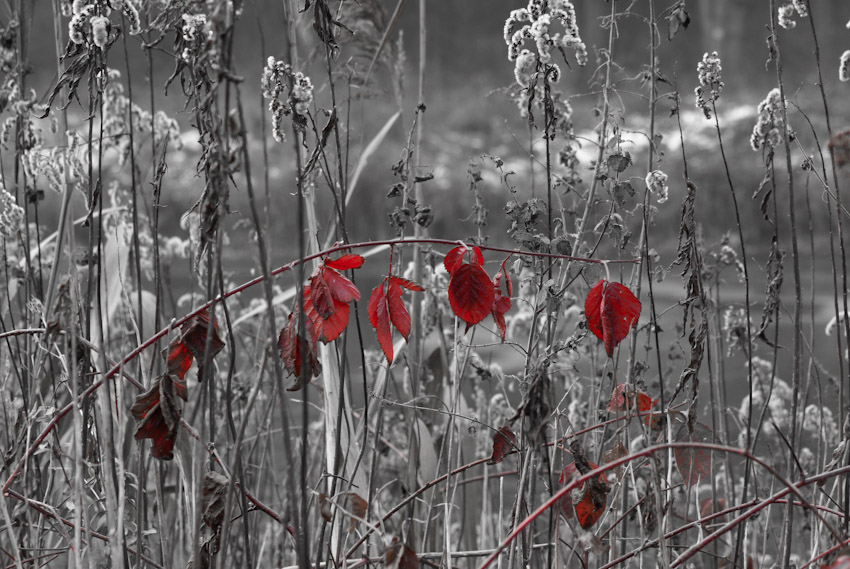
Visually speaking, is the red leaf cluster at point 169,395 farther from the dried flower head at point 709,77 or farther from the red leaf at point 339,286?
the dried flower head at point 709,77

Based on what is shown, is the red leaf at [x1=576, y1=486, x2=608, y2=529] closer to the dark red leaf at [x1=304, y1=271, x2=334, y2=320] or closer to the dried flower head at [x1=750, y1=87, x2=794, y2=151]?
the dark red leaf at [x1=304, y1=271, x2=334, y2=320]

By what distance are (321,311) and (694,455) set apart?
50cm

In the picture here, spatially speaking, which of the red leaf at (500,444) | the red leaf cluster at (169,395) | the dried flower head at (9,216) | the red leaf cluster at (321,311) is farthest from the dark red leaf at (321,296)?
the dried flower head at (9,216)

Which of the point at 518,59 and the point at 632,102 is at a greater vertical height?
the point at 632,102

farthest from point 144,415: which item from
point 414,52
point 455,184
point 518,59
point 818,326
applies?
point 414,52

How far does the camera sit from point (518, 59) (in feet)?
3.87

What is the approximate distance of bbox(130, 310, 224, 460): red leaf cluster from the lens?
2.84ft

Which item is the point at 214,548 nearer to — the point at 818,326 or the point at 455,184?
the point at 818,326

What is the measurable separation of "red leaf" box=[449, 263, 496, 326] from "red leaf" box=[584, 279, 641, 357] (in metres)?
0.10

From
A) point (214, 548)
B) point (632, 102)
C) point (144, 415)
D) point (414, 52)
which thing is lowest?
point (214, 548)

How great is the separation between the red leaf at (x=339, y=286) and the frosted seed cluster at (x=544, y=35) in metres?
0.37

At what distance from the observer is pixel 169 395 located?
2.85ft

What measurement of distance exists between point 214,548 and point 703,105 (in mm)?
813

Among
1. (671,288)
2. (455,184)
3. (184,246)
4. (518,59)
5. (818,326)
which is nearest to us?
(518,59)
